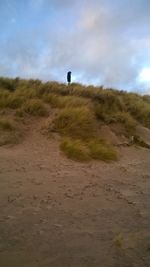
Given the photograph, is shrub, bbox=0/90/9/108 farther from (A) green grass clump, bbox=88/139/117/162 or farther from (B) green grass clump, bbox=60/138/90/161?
(A) green grass clump, bbox=88/139/117/162

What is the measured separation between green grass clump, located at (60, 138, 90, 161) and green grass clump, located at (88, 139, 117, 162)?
276mm

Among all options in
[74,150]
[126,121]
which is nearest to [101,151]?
[74,150]

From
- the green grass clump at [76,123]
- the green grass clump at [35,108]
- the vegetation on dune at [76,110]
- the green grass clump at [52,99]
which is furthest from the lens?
the green grass clump at [52,99]

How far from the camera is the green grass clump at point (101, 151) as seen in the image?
11165 mm

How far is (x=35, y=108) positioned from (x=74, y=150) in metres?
3.49

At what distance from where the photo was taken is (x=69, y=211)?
22.2 feet

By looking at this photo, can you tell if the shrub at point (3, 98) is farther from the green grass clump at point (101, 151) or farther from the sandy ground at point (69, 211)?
the green grass clump at point (101, 151)

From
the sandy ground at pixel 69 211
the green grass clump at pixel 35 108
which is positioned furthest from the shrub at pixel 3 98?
the sandy ground at pixel 69 211

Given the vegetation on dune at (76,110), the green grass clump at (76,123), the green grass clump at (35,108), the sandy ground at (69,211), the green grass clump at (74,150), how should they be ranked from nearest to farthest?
1. the sandy ground at (69,211)
2. the green grass clump at (74,150)
3. the vegetation on dune at (76,110)
4. the green grass clump at (76,123)
5. the green grass clump at (35,108)

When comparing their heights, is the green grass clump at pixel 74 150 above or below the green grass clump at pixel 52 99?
below

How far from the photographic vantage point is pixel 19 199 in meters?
6.95

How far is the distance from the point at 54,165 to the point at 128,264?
4998 mm

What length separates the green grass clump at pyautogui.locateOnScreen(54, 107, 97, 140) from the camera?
12.5 meters

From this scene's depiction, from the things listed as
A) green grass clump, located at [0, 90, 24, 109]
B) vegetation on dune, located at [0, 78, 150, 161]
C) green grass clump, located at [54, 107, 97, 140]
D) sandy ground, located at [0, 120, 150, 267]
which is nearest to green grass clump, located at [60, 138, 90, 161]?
vegetation on dune, located at [0, 78, 150, 161]
